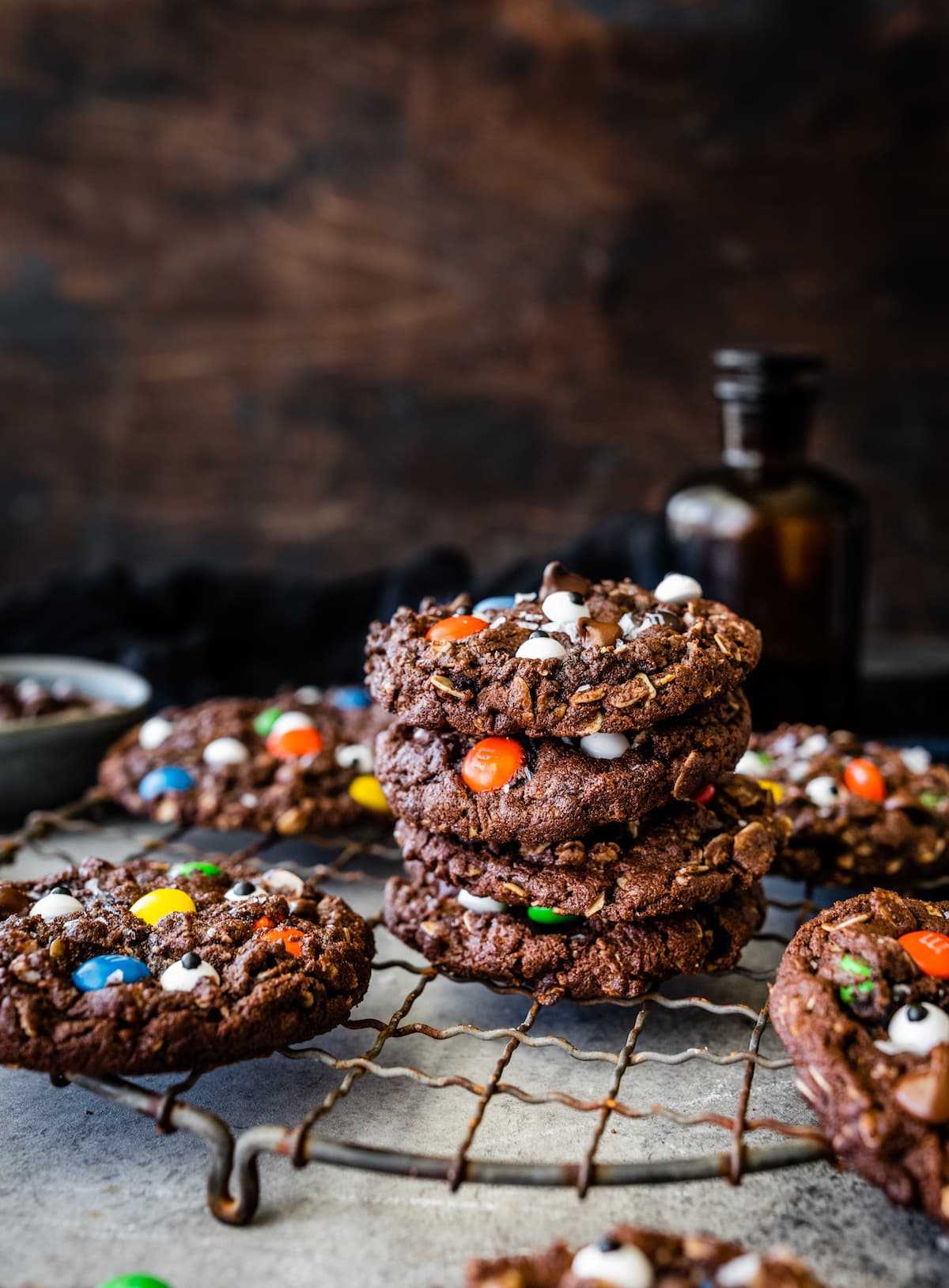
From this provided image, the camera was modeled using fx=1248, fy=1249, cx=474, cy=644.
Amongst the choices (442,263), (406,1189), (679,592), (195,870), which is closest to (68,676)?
(195,870)

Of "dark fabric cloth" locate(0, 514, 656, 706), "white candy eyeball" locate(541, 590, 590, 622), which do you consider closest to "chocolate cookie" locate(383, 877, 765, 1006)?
"white candy eyeball" locate(541, 590, 590, 622)

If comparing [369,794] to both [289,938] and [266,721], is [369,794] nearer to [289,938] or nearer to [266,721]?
[266,721]

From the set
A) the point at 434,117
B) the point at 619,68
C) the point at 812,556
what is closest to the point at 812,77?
the point at 619,68

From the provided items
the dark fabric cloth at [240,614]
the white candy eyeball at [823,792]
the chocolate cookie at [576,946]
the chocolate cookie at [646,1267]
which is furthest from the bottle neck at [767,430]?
the chocolate cookie at [646,1267]

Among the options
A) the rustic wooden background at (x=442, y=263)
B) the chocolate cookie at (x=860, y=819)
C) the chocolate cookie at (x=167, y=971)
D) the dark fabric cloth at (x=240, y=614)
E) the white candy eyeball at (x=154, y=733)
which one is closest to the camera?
the chocolate cookie at (x=167, y=971)

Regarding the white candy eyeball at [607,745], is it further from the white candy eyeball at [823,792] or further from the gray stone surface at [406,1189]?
the white candy eyeball at [823,792]

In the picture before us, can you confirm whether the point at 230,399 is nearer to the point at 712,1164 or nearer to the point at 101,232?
the point at 101,232

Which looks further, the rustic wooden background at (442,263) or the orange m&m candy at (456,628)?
the rustic wooden background at (442,263)
